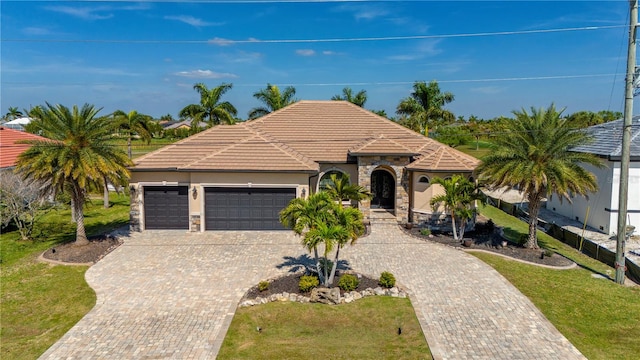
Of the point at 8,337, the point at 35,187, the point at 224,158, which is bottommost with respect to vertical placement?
the point at 8,337

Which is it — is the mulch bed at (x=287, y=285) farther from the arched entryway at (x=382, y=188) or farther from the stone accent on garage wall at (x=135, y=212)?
the arched entryway at (x=382, y=188)

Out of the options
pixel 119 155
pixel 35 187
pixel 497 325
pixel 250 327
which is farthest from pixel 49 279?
pixel 497 325

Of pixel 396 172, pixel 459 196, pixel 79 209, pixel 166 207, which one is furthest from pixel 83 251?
pixel 459 196

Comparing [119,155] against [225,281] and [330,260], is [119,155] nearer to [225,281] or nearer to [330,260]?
[225,281]

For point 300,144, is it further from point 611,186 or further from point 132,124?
point 611,186

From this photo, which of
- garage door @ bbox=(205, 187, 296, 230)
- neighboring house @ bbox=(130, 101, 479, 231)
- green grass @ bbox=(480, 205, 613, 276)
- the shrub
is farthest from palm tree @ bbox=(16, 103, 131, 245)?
green grass @ bbox=(480, 205, 613, 276)

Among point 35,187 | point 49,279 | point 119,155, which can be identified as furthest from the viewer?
point 35,187

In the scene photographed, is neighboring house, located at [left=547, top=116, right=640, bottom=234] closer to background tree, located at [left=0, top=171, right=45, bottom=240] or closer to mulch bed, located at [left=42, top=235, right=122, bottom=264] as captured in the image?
mulch bed, located at [left=42, top=235, right=122, bottom=264]
